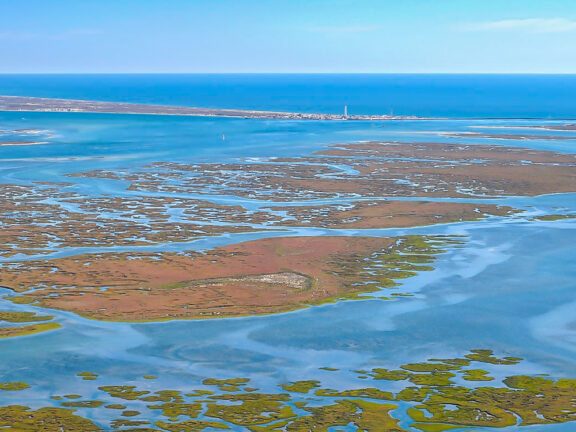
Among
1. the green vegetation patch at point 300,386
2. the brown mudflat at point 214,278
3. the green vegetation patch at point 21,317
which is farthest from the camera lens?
the brown mudflat at point 214,278

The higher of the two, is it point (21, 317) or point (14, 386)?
point (21, 317)

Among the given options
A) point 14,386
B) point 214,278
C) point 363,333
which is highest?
point 214,278

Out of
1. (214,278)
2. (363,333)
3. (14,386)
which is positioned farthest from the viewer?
(214,278)

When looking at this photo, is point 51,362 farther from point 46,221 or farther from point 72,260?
point 46,221

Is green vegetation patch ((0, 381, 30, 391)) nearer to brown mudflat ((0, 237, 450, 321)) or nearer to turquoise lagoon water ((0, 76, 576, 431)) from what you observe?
turquoise lagoon water ((0, 76, 576, 431))

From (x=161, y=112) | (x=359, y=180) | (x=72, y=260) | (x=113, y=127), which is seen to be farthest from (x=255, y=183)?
(x=161, y=112)

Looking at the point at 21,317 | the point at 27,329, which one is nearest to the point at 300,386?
the point at 27,329

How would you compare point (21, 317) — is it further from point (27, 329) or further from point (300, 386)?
point (300, 386)

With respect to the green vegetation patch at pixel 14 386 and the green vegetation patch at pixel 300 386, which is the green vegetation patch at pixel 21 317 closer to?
the green vegetation patch at pixel 14 386

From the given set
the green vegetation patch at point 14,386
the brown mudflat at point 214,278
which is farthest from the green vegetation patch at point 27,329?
the green vegetation patch at point 14,386

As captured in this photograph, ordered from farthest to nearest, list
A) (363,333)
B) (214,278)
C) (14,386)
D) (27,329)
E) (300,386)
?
(214,278)
(363,333)
(27,329)
(300,386)
(14,386)

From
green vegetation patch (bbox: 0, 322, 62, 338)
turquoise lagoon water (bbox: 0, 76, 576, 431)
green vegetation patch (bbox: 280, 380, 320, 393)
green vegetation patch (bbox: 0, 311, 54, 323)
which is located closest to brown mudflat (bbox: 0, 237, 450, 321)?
turquoise lagoon water (bbox: 0, 76, 576, 431)
